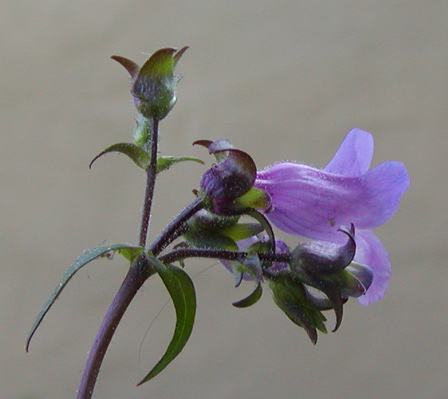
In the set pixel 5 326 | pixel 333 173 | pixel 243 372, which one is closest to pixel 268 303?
pixel 243 372

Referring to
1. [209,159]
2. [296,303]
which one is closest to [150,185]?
[296,303]

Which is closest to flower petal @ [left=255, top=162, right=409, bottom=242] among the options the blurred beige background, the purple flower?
the purple flower

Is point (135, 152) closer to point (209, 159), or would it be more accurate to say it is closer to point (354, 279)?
point (354, 279)

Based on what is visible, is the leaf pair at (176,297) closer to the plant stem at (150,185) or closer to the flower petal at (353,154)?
the plant stem at (150,185)

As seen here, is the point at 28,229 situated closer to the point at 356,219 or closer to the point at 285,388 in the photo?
the point at 285,388

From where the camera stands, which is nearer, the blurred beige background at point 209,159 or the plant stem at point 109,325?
the plant stem at point 109,325

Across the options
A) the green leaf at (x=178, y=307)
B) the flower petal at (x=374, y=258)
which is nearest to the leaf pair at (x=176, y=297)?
the green leaf at (x=178, y=307)
